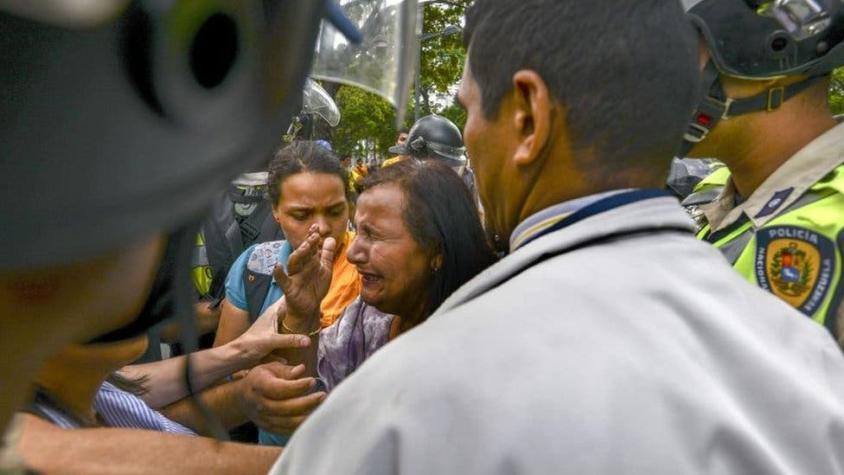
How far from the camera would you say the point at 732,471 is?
1433 millimetres

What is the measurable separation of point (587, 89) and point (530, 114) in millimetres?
121

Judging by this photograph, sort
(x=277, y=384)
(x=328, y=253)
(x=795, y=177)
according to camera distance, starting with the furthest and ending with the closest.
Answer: (x=328, y=253)
(x=795, y=177)
(x=277, y=384)

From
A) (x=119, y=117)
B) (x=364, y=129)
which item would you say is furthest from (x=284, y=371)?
(x=364, y=129)

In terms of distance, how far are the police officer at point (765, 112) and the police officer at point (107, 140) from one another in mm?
2361

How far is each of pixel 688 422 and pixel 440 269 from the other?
1912 mm

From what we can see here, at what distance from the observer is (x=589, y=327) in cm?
145

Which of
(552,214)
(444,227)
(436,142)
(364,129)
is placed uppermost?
(552,214)

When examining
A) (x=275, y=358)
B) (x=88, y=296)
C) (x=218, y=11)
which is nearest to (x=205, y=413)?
(x=88, y=296)

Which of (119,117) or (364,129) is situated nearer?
(119,117)

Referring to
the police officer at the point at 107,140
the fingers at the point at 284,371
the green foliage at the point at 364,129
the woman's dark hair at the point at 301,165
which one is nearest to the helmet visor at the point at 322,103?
the woman's dark hair at the point at 301,165

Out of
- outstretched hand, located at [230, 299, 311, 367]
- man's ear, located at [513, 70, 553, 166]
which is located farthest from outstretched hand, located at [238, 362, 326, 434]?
man's ear, located at [513, 70, 553, 166]

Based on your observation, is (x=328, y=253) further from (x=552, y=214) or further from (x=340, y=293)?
(x=552, y=214)

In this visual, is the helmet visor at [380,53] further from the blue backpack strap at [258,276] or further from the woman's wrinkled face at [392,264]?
the blue backpack strap at [258,276]

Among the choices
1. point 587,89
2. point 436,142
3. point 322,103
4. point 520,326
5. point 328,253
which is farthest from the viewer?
point 436,142
